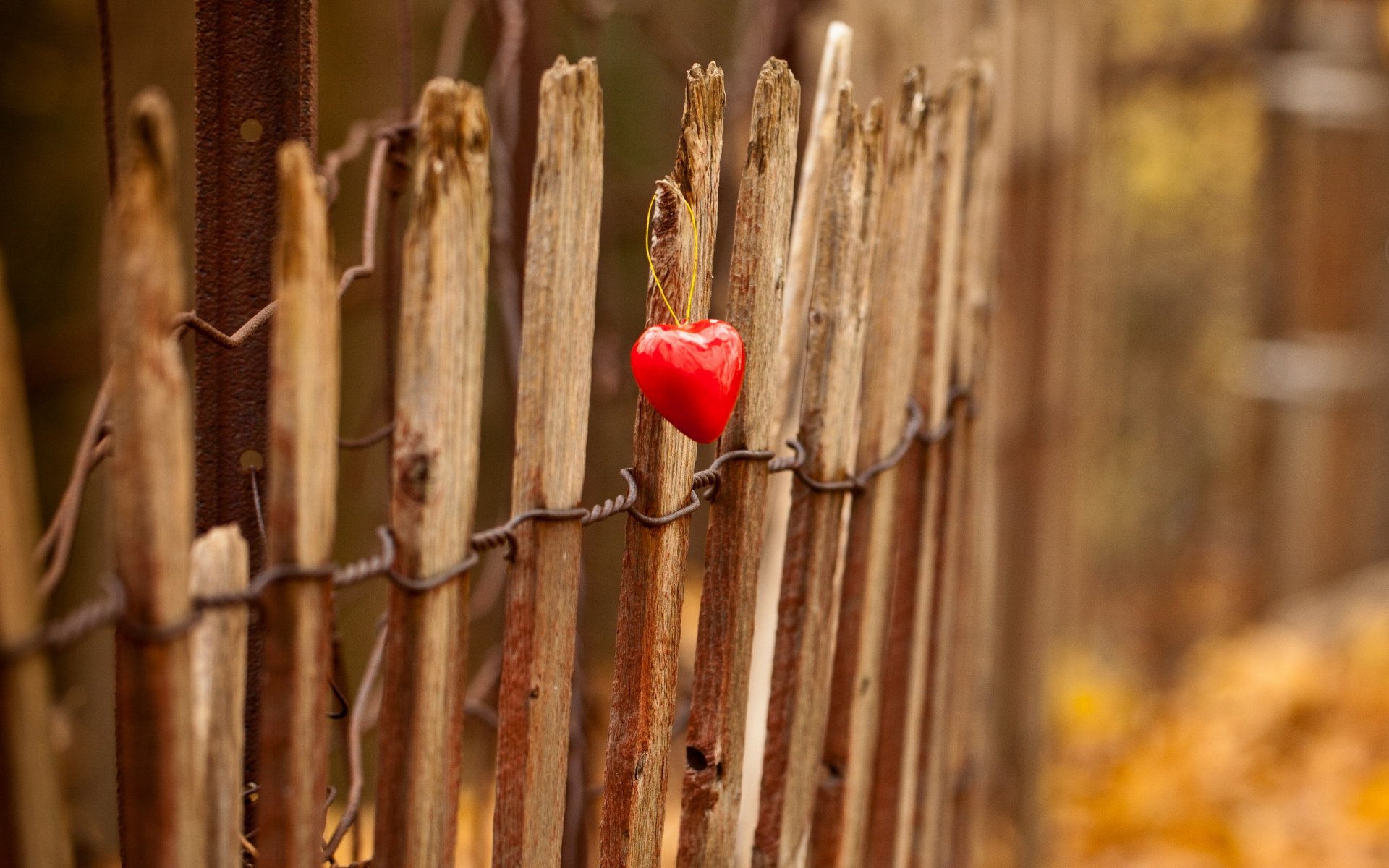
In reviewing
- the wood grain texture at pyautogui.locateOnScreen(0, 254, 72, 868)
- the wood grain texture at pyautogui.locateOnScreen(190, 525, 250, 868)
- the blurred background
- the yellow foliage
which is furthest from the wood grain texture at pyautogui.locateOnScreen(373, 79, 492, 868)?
the yellow foliage

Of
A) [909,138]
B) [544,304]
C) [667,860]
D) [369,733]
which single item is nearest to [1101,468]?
[667,860]

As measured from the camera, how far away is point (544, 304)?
1027 mm

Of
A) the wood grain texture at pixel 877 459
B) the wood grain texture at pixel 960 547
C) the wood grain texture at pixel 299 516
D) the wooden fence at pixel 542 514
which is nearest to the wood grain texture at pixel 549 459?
the wooden fence at pixel 542 514

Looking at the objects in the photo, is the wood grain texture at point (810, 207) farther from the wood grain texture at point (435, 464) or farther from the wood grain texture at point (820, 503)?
the wood grain texture at point (435, 464)

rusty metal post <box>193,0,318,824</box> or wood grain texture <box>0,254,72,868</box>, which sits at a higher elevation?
rusty metal post <box>193,0,318,824</box>

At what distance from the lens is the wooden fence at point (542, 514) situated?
32.1 inches

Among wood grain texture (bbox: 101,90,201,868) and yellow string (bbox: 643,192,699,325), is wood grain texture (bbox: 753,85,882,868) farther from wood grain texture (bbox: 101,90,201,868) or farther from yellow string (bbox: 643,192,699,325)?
wood grain texture (bbox: 101,90,201,868)

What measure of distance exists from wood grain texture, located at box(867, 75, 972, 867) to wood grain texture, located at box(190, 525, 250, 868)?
3.28 feet

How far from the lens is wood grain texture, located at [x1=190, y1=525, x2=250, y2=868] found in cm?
89

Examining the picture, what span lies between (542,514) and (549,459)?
51 mm

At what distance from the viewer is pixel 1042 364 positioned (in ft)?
10.4

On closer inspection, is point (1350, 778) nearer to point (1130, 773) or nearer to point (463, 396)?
point (1130, 773)

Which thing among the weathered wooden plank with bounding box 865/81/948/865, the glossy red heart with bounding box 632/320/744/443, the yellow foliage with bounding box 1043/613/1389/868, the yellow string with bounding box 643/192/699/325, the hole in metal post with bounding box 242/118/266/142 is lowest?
the yellow foliage with bounding box 1043/613/1389/868

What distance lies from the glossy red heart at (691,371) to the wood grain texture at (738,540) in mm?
134
